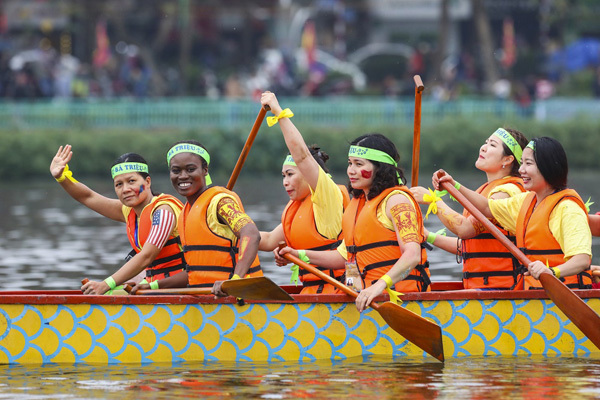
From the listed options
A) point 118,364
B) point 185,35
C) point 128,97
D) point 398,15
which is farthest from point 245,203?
point 398,15

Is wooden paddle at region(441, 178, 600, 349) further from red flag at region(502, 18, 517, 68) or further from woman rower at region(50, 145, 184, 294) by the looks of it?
red flag at region(502, 18, 517, 68)

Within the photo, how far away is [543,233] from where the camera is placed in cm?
856

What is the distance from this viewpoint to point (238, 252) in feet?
28.0

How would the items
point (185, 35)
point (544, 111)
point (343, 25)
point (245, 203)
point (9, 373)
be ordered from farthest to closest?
point (343, 25) → point (185, 35) → point (544, 111) → point (245, 203) → point (9, 373)

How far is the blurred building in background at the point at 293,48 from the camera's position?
2756cm

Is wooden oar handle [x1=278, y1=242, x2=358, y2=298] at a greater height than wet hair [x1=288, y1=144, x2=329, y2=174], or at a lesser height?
lesser

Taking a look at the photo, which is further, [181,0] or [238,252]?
[181,0]

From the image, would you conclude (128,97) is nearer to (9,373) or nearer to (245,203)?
(245,203)

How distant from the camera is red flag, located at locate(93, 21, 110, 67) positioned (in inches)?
1119

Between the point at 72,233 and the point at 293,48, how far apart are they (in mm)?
15762

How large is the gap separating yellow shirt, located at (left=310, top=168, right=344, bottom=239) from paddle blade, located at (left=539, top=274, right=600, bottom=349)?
1.39 m

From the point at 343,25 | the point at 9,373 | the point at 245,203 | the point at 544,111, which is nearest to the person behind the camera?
→ the point at 9,373

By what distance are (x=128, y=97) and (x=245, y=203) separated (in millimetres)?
6853

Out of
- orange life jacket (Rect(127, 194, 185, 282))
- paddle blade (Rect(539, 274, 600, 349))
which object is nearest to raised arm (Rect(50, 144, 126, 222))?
orange life jacket (Rect(127, 194, 185, 282))
